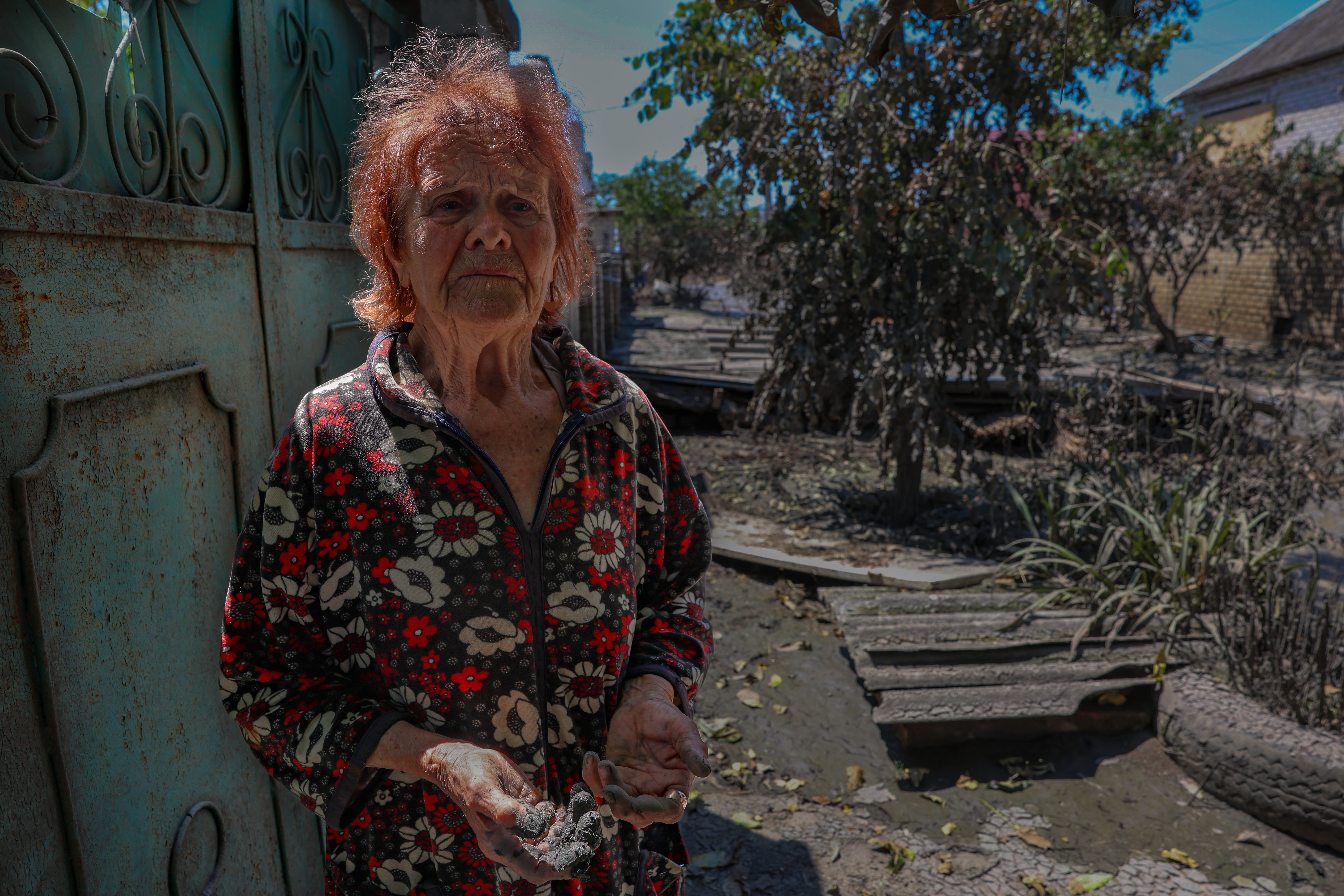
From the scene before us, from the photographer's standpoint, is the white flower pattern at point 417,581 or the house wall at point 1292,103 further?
the house wall at point 1292,103

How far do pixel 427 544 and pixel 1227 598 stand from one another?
3.97 m

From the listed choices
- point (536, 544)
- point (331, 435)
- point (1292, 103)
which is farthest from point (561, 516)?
point (1292, 103)

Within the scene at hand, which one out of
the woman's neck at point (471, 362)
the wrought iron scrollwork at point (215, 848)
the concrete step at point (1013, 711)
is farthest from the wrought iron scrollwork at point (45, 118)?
the concrete step at point (1013, 711)

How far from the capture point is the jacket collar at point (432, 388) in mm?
1285

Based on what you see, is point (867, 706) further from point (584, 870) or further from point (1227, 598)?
point (584, 870)

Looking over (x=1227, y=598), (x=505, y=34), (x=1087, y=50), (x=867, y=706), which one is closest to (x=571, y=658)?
(x=505, y=34)

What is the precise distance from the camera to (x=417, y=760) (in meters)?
1.19

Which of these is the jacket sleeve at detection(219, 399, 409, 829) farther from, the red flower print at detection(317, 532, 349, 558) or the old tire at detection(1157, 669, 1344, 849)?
the old tire at detection(1157, 669, 1344, 849)

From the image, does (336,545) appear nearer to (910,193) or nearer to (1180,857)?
(1180,857)

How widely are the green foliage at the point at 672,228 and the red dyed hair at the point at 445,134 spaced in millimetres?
22031

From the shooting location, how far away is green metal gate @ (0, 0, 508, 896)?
1132 mm

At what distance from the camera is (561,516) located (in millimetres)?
1335

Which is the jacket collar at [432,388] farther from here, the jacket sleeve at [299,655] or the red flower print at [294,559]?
the red flower print at [294,559]

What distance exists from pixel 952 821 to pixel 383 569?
2.77 meters
